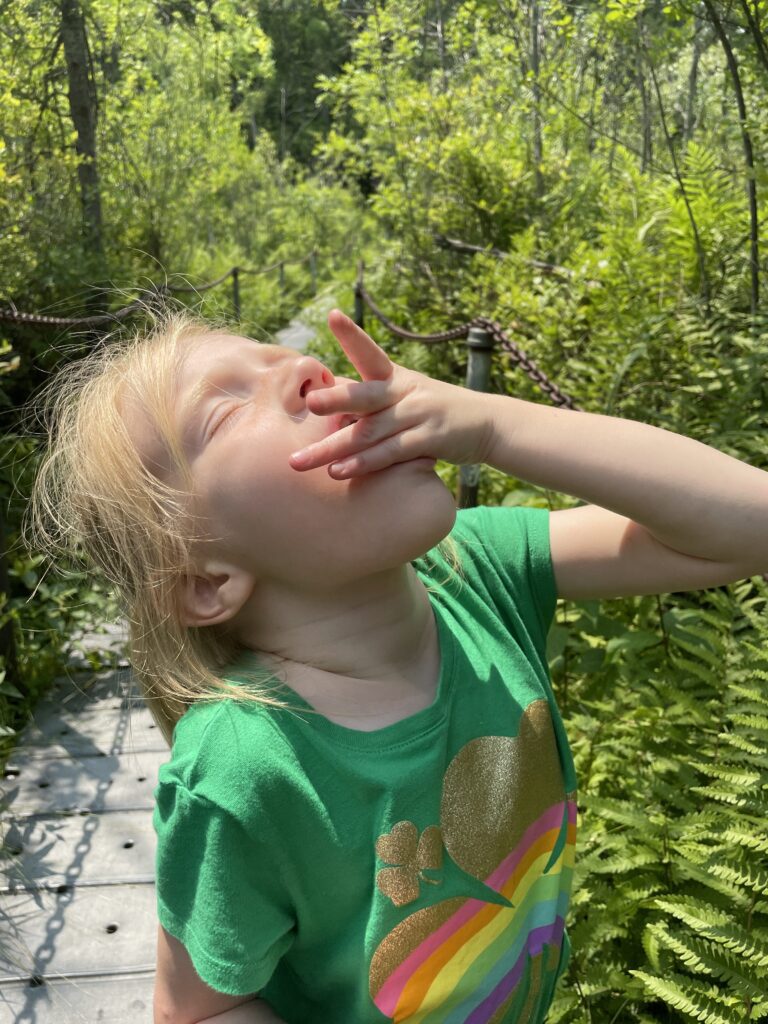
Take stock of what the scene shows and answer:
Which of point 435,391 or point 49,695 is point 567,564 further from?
point 49,695

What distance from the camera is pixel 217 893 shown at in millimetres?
Result: 913

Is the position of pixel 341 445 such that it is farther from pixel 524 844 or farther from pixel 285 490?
pixel 524 844

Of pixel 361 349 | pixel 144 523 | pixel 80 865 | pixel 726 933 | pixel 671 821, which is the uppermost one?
pixel 361 349

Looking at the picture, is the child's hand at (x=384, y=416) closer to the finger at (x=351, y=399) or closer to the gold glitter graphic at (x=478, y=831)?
the finger at (x=351, y=399)

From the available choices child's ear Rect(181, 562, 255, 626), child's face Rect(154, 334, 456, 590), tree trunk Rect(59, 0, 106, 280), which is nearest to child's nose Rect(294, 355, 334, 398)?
child's face Rect(154, 334, 456, 590)

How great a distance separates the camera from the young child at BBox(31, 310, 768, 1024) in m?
0.96

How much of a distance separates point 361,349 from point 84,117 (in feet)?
26.4

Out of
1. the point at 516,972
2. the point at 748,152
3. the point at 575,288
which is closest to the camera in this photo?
the point at 516,972

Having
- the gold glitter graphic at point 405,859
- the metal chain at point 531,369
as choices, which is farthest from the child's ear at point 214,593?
the metal chain at point 531,369

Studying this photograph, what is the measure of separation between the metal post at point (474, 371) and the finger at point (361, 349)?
169 centimetres

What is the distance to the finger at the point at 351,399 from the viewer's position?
0.94 m

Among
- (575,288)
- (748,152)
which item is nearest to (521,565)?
(748,152)

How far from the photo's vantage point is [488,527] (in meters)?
1.35

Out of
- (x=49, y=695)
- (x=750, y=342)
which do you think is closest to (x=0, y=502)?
(x=49, y=695)
